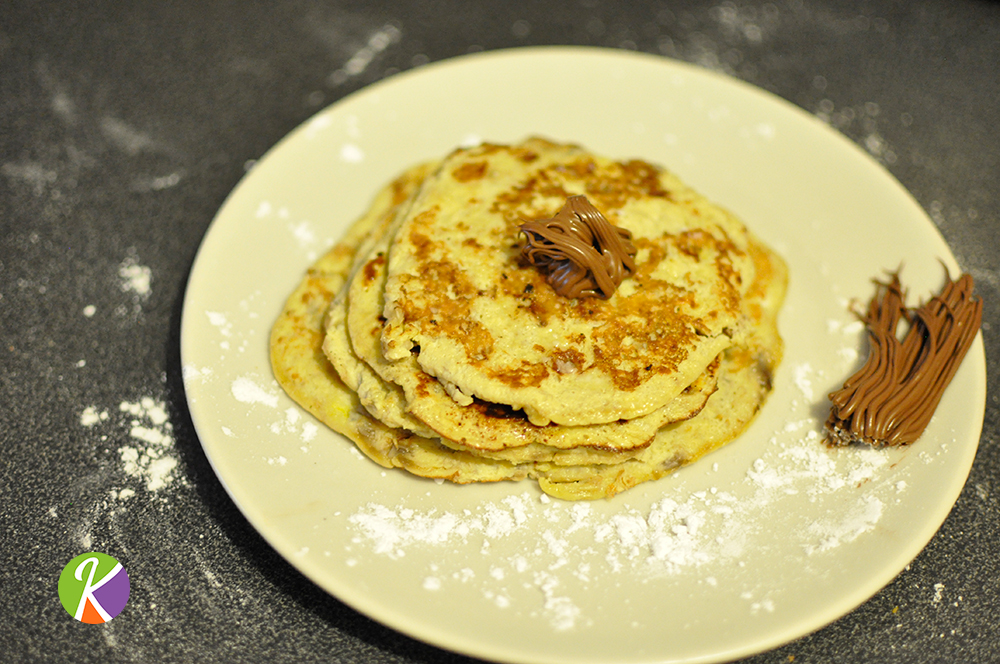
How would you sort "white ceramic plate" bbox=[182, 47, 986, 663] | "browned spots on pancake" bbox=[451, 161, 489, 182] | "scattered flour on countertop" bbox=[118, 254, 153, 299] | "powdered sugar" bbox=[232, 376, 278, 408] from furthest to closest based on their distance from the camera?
"scattered flour on countertop" bbox=[118, 254, 153, 299], "browned spots on pancake" bbox=[451, 161, 489, 182], "powdered sugar" bbox=[232, 376, 278, 408], "white ceramic plate" bbox=[182, 47, 986, 663]

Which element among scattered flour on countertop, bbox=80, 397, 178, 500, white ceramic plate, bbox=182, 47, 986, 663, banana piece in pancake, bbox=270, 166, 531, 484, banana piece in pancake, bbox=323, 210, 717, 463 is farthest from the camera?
scattered flour on countertop, bbox=80, 397, 178, 500

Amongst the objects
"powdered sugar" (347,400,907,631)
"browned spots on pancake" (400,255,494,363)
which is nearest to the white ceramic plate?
"powdered sugar" (347,400,907,631)

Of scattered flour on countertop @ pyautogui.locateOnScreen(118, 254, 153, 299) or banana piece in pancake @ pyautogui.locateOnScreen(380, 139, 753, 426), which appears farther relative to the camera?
scattered flour on countertop @ pyautogui.locateOnScreen(118, 254, 153, 299)

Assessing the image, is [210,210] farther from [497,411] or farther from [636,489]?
[636,489]

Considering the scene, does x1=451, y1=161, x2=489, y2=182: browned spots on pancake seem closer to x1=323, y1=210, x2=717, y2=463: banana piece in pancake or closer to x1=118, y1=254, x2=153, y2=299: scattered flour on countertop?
x1=323, y1=210, x2=717, y2=463: banana piece in pancake

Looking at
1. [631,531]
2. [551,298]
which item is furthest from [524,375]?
[631,531]

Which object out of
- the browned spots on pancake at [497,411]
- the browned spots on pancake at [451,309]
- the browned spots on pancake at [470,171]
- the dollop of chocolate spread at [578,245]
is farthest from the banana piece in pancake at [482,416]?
the browned spots on pancake at [470,171]
